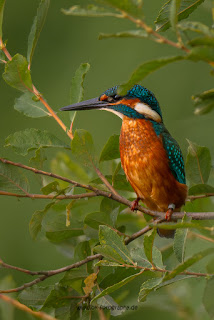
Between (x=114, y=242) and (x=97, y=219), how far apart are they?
403 millimetres

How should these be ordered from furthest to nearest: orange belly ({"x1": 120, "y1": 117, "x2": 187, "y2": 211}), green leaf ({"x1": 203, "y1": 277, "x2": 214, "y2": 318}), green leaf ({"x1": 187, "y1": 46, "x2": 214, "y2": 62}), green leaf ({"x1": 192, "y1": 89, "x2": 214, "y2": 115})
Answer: orange belly ({"x1": 120, "y1": 117, "x2": 187, "y2": 211}), green leaf ({"x1": 203, "y1": 277, "x2": 214, "y2": 318}), green leaf ({"x1": 192, "y1": 89, "x2": 214, "y2": 115}), green leaf ({"x1": 187, "y1": 46, "x2": 214, "y2": 62})

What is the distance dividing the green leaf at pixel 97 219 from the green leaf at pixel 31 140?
226 mm

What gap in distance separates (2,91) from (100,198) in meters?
3.82

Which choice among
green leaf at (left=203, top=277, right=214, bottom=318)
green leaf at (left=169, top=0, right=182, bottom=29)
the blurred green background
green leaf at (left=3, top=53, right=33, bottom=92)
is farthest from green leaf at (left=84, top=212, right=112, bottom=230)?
the blurred green background

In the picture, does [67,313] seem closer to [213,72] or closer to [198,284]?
→ [198,284]

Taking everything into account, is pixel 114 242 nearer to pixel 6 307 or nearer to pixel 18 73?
pixel 6 307

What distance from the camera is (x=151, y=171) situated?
8.16ft

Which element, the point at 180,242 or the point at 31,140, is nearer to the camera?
the point at 180,242

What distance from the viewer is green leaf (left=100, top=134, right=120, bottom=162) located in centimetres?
196

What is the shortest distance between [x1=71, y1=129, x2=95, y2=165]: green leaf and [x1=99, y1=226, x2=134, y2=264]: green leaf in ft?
1.24

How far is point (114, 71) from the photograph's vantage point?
5.56 m

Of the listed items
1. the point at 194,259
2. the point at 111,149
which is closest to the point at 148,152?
the point at 111,149

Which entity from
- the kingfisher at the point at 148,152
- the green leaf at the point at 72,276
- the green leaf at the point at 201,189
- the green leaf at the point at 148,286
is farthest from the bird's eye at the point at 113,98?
the green leaf at the point at 148,286

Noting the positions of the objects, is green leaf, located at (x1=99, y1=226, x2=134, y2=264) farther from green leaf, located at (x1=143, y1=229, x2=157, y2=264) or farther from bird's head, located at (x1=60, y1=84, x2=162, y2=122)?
bird's head, located at (x1=60, y1=84, x2=162, y2=122)
